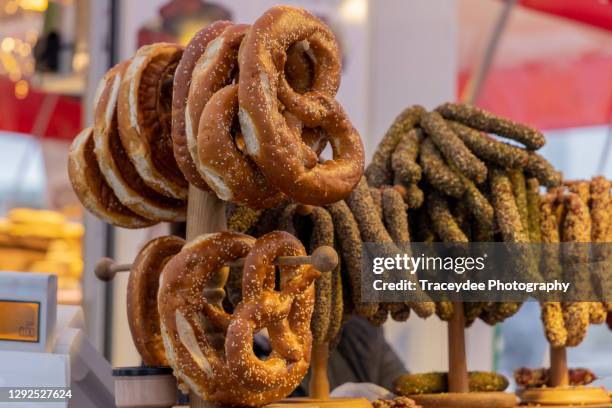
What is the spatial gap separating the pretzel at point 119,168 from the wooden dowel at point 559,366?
0.80 meters

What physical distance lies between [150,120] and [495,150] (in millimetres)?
626

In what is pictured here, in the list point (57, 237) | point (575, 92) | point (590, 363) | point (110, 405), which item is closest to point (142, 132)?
point (110, 405)

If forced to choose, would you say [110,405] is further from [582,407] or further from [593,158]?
[593,158]

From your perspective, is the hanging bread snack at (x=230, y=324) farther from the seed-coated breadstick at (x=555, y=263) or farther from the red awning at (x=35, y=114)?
the red awning at (x=35, y=114)

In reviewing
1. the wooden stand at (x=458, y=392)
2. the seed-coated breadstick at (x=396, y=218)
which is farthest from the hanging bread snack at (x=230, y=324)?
the wooden stand at (x=458, y=392)

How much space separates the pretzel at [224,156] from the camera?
117 cm

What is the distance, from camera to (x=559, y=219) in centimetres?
176

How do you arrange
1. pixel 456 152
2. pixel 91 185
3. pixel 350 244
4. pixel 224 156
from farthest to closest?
1. pixel 456 152
2. pixel 350 244
3. pixel 91 185
4. pixel 224 156

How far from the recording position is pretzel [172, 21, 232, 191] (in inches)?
49.3

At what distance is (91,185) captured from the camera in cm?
143

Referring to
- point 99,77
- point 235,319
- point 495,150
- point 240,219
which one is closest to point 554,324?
point 495,150

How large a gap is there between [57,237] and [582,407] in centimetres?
284

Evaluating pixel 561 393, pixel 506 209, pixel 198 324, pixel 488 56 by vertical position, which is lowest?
pixel 561 393

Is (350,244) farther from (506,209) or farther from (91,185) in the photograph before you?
(91,185)
